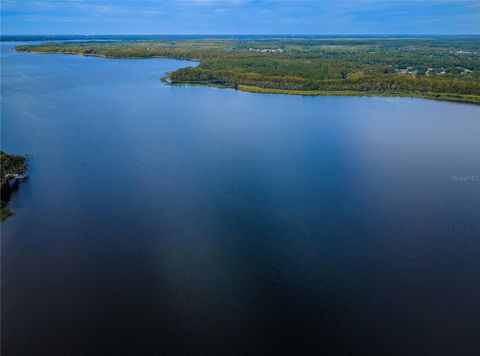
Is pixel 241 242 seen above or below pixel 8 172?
below

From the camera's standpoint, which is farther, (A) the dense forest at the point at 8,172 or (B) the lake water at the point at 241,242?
(A) the dense forest at the point at 8,172

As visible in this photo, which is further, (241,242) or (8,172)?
(8,172)

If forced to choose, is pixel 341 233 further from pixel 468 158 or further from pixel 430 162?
pixel 468 158

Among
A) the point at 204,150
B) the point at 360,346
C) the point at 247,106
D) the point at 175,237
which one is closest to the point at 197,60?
the point at 247,106

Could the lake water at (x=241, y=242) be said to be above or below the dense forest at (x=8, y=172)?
below
